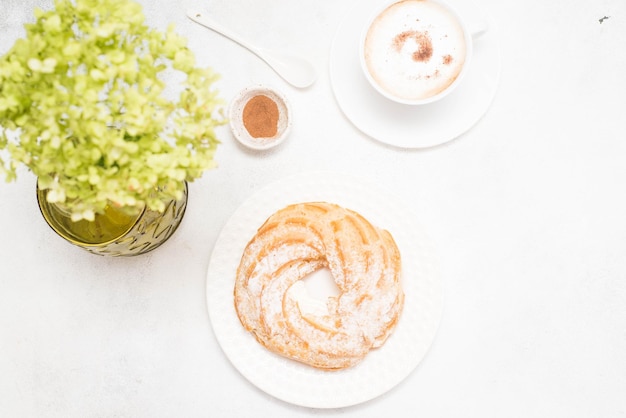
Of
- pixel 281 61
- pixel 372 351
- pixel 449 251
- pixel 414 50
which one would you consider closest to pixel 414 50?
pixel 414 50

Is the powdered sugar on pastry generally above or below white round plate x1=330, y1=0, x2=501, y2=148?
below

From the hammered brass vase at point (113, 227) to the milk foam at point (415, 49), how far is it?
20.6 inches

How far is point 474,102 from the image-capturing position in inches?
56.9

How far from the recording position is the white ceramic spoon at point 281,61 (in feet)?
4.83

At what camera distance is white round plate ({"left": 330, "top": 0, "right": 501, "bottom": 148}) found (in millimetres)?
1435

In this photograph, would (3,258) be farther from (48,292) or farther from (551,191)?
(551,191)

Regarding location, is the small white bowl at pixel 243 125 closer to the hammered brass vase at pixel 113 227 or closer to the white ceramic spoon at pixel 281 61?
the white ceramic spoon at pixel 281 61

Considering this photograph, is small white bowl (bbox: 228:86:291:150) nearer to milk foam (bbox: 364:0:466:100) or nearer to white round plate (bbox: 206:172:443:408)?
white round plate (bbox: 206:172:443:408)

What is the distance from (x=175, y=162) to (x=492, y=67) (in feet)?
2.78

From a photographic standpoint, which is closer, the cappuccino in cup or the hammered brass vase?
the hammered brass vase

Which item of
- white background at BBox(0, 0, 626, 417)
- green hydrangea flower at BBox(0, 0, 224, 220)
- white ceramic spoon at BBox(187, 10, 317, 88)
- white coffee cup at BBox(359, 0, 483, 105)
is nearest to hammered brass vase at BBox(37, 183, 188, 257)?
white background at BBox(0, 0, 626, 417)

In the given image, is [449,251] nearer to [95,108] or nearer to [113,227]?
[113,227]

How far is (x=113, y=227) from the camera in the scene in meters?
1.28

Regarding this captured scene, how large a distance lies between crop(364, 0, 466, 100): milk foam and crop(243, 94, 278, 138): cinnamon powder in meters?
0.24
